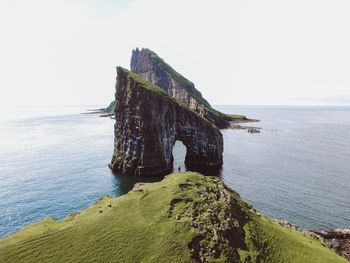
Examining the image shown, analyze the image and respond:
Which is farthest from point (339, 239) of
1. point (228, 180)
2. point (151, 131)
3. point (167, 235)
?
point (151, 131)

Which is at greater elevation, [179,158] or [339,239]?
[179,158]

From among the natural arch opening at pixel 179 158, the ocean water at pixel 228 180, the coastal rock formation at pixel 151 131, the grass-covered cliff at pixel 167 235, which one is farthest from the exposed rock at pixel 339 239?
the natural arch opening at pixel 179 158

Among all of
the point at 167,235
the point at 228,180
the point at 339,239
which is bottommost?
the point at 339,239

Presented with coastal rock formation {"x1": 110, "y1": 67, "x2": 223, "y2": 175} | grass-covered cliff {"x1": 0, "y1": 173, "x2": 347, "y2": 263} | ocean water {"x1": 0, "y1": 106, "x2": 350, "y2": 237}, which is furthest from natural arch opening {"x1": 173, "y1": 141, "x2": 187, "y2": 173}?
grass-covered cliff {"x1": 0, "y1": 173, "x2": 347, "y2": 263}

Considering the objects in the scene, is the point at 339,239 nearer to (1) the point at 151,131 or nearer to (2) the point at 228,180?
(2) the point at 228,180

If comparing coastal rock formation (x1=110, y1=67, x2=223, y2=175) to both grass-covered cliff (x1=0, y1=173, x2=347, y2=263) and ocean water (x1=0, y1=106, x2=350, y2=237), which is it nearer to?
ocean water (x1=0, y1=106, x2=350, y2=237)

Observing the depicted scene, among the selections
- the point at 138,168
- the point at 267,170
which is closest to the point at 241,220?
the point at 138,168
